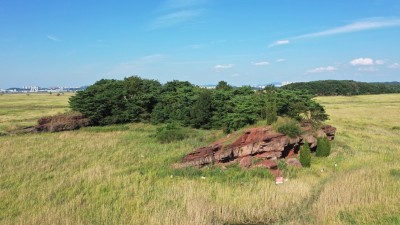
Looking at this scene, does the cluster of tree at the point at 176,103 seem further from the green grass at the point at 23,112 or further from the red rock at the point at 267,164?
the red rock at the point at 267,164

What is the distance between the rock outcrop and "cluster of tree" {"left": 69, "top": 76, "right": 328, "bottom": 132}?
690 centimetres

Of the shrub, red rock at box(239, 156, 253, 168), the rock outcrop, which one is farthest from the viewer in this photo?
the shrub

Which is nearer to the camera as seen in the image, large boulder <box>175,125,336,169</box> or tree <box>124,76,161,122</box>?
large boulder <box>175,125,336,169</box>

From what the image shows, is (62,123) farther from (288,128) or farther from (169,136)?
(288,128)

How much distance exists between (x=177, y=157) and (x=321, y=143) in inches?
405

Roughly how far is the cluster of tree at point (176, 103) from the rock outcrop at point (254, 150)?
6.90m

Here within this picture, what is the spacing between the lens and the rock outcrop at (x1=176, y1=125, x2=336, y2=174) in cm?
2077

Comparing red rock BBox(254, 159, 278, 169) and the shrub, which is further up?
the shrub

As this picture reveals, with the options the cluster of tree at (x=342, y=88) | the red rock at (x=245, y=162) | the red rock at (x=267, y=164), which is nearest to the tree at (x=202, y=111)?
the red rock at (x=245, y=162)

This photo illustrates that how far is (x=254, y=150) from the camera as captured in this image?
22609 mm

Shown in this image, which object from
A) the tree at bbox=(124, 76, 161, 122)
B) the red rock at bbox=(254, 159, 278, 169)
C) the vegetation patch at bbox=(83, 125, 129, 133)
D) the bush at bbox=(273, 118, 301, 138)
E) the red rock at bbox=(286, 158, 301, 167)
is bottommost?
the red rock at bbox=(286, 158, 301, 167)

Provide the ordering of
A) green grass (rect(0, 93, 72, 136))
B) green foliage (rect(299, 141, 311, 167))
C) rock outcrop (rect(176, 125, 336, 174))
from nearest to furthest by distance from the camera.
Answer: rock outcrop (rect(176, 125, 336, 174)) → green foliage (rect(299, 141, 311, 167)) → green grass (rect(0, 93, 72, 136))

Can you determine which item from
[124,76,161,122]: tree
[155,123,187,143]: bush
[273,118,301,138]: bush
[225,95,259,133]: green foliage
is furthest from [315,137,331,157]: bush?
[124,76,161,122]: tree

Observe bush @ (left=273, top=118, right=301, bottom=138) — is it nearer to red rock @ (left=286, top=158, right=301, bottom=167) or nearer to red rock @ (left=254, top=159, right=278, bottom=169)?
red rock @ (left=286, top=158, right=301, bottom=167)
